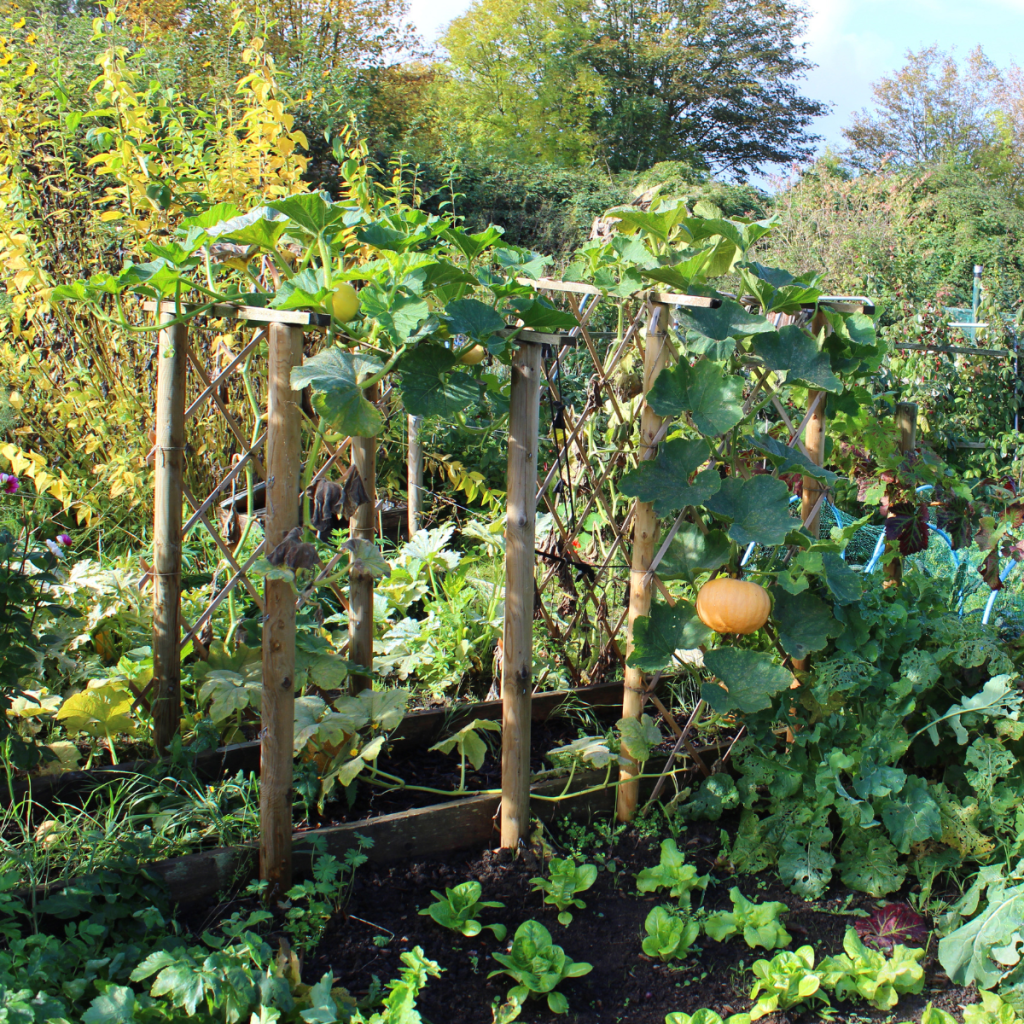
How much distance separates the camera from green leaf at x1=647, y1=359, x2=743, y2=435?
1857 mm

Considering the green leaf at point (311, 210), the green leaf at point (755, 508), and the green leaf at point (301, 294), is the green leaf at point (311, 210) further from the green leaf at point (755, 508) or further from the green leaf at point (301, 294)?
the green leaf at point (755, 508)

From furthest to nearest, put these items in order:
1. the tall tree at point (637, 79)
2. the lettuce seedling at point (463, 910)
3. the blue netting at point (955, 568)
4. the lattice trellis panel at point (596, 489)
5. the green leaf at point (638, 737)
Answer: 1. the tall tree at point (637, 79)
2. the blue netting at point (955, 568)
3. the lattice trellis panel at point (596, 489)
4. the green leaf at point (638, 737)
5. the lettuce seedling at point (463, 910)

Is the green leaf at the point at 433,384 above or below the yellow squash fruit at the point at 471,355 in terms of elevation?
below

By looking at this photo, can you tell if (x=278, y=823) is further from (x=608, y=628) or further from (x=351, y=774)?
(x=608, y=628)

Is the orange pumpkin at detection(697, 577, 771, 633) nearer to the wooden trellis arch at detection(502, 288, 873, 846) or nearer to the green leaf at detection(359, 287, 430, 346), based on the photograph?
the wooden trellis arch at detection(502, 288, 873, 846)

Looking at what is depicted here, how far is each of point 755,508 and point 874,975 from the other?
3.21 ft

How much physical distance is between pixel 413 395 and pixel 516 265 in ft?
1.52

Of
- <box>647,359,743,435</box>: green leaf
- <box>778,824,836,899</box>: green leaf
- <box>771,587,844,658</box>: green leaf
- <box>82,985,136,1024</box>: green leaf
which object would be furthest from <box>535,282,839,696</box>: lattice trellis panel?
<box>82,985,136,1024</box>: green leaf

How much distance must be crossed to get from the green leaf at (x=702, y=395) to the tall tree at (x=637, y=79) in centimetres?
2073

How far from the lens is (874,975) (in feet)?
5.38

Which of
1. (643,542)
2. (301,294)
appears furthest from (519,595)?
(301,294)

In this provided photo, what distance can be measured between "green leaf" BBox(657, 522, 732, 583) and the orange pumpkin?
13cm

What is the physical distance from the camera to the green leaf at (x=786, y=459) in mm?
1958

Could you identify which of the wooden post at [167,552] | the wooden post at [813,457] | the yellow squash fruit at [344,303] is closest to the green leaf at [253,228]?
the yellow squash fruit at [344,303]
